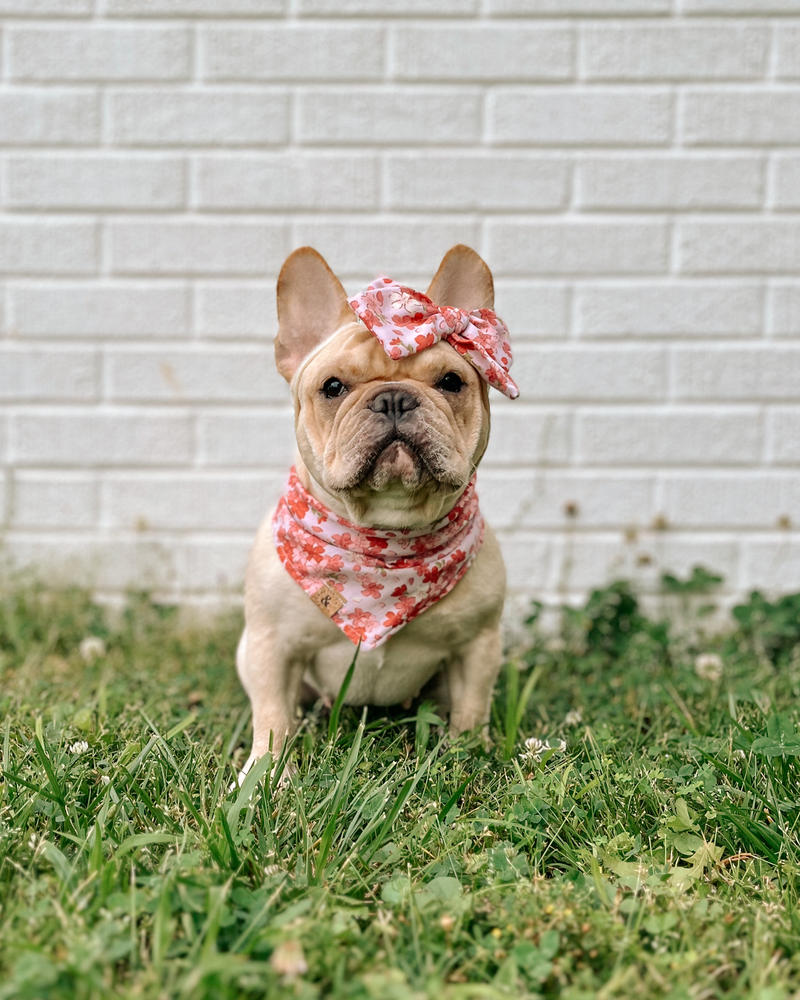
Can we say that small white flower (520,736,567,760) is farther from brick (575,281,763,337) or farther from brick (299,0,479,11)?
brick (299,0,479,11)

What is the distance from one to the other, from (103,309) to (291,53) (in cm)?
115

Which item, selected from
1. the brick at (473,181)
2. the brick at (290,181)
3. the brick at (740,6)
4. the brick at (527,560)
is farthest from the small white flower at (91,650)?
the brick at (740,6)

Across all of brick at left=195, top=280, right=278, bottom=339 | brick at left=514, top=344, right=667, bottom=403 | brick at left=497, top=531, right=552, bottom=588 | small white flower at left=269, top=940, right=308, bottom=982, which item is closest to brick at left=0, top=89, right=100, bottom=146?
brick at left=195, top=280, right=278, bottom=339

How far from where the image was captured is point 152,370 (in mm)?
3500

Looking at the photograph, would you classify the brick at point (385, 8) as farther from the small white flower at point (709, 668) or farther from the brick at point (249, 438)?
the small white flower at point (709, 668)

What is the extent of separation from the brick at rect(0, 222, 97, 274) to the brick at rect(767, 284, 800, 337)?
251cm

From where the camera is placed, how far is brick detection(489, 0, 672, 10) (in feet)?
10.8

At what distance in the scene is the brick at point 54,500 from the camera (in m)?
3.56

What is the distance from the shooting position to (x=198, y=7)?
3.30 metres

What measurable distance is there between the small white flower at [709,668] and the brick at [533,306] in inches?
50.9

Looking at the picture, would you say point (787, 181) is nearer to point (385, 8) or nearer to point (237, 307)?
point (385, 8)

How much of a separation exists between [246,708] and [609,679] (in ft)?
3.81

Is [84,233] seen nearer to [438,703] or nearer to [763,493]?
[438,703]

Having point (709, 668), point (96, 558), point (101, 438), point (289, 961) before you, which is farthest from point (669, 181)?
point (289, 961)
